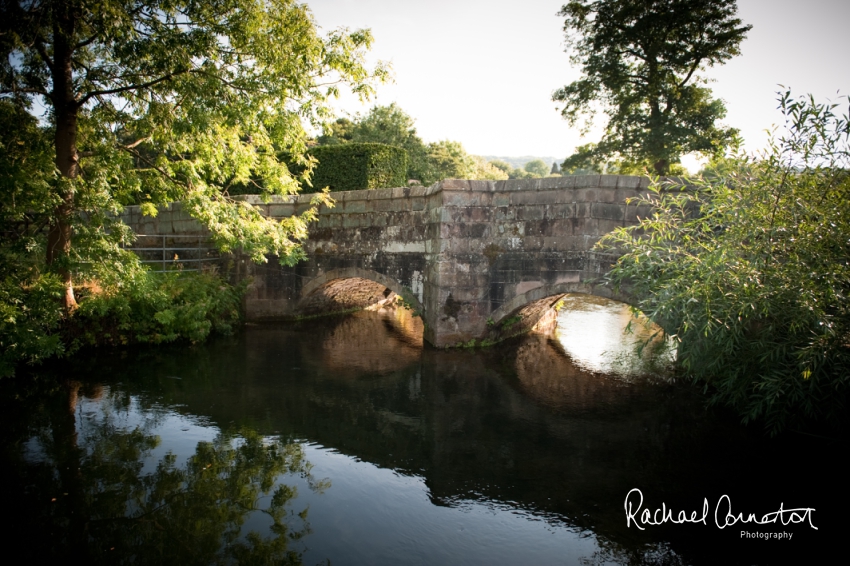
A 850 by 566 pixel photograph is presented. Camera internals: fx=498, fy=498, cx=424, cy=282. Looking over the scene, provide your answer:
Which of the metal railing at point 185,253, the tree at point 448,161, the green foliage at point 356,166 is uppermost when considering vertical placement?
the tree at point 448,161

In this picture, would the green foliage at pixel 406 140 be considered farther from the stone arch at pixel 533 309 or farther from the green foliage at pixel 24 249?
the green foliage at pixel 24 249

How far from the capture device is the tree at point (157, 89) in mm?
7148

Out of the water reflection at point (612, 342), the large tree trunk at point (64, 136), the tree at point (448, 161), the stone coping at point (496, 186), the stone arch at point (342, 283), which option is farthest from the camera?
the tree at point (448, 161)

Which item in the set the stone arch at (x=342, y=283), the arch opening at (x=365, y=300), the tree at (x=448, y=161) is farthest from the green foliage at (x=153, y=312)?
the tree at (x=448, y=161)

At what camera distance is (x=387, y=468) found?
5.07 metres

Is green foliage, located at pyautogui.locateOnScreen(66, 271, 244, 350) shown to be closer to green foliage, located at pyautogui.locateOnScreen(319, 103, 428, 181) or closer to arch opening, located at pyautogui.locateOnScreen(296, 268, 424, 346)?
arch opening, located at pyautogui.locateOnScreen(296, 268, 424, 346)

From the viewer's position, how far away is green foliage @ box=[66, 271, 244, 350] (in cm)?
840

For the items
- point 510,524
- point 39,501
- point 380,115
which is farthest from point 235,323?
point 380,115

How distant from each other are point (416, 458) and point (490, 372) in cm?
318

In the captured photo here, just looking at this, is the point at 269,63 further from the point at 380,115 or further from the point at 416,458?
the point at 380,115

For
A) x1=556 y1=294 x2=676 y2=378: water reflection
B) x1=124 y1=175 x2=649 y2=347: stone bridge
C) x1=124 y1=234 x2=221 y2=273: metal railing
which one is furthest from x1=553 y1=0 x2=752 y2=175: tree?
x1=124 y1=234 x2=221 y2=273: metal railing

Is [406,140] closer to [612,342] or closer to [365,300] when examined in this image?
[365,300]

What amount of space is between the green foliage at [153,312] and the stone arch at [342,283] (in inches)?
68.2

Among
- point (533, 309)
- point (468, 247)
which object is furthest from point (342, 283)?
point (533, 309)
